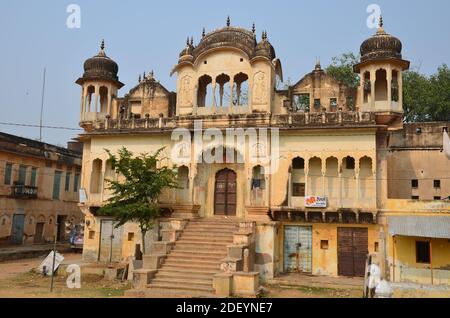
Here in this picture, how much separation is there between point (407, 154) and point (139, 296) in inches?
757

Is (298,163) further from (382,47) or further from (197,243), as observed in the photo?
(382,47)

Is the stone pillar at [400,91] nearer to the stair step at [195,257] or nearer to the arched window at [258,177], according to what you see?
the arched window at [258,177]

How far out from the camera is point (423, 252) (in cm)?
1781

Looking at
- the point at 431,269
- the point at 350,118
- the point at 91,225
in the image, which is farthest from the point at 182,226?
the point at 431,269

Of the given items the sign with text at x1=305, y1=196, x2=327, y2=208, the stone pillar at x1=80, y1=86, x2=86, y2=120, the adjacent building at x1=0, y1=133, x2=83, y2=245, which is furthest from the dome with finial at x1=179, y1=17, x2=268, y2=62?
the adjacent building at x1=0, y1=133, x2=83, y2=245

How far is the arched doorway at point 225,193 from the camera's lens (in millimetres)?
20859

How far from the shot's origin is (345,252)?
1867 cm

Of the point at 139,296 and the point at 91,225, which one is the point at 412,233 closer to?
the point at 139,296

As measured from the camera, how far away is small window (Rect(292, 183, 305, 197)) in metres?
19.8

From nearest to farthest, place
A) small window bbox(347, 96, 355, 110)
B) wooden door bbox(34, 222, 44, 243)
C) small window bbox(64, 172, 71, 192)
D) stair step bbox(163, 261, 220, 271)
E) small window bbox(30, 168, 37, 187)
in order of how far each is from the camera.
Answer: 1. stair step bbox(163, 261, 220, 271)
2. small window bbox(347, 96, 355, 110)
3. small window bbox(30, 168, 37, 187)
4. wooden door bbox(34, 222, 44, 243)
5. small window bbox(64, 172, 71, 192)

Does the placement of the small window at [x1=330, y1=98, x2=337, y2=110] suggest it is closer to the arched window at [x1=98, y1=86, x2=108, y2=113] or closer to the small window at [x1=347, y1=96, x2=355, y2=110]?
the small window at [x1=347, y1=96, x2=355, y2=110]

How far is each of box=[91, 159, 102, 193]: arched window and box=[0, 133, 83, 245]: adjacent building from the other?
6146mm

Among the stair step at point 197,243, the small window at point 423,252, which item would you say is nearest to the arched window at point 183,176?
the stair step at point 197,243
